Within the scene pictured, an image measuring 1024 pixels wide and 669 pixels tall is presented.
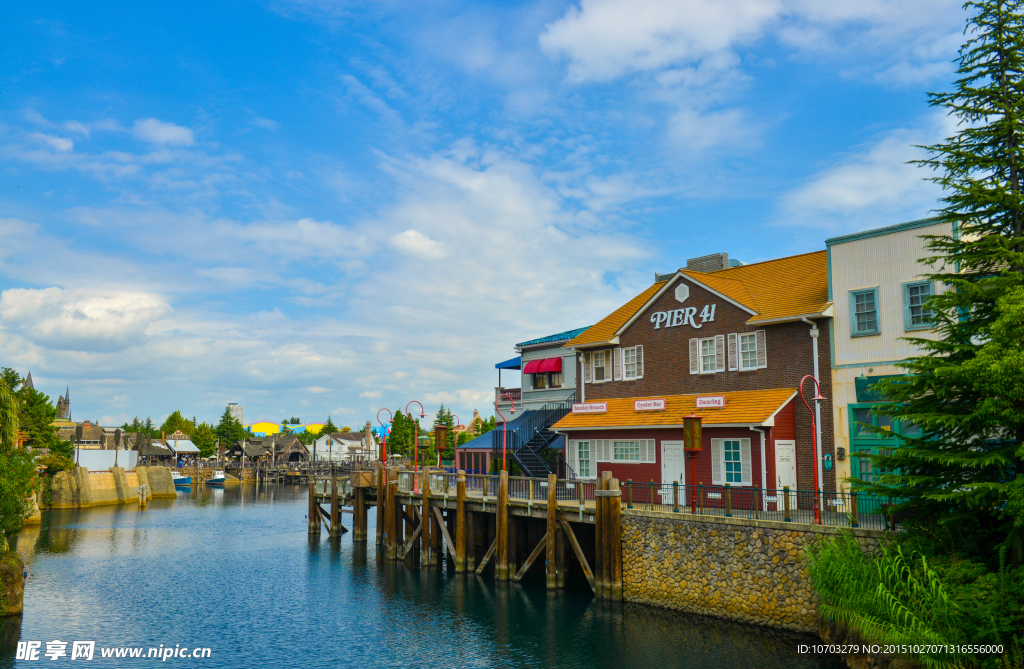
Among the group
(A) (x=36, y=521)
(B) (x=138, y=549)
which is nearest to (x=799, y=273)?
(B) (x=138, y=549)

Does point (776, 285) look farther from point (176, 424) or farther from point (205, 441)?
point (176, 424)

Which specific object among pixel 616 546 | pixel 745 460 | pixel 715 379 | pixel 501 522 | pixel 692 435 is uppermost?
pixel 715 379

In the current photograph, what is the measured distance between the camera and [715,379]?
3161 cm

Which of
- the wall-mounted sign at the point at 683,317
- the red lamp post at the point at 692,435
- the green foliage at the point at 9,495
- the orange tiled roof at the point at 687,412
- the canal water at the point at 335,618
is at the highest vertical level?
the wall-mounted sign at the point at 683,317

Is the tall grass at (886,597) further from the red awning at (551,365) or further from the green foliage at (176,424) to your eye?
the green foliage at (176,424)

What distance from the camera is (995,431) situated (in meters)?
17.0

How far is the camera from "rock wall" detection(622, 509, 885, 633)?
2131cm

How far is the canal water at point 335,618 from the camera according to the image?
21.2 m

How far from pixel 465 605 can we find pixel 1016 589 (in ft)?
61.1

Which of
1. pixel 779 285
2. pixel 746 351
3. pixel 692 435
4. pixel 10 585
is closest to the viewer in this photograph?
pixel 10 585

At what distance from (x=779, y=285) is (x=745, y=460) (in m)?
8.25

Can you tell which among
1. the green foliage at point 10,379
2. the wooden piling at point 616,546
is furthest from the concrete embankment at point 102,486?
the wooden piling at point 616,546

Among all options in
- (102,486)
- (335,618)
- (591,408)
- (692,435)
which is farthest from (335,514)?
(102,486)

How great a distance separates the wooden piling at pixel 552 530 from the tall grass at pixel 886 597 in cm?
1055
